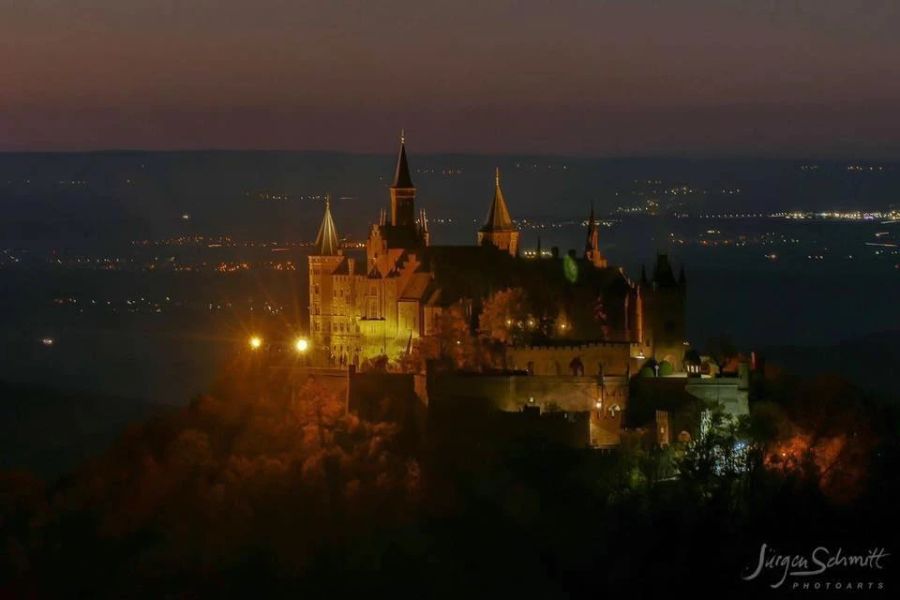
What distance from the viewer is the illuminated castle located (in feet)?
203

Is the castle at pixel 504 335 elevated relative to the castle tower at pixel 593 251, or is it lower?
lower

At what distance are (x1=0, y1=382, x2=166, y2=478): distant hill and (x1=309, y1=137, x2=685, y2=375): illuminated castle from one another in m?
17.8

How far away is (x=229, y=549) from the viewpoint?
5431cm

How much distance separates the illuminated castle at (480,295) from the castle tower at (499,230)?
37 millimetres

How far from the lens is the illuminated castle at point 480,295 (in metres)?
61.9

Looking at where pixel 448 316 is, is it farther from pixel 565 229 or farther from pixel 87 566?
pixel 565 229

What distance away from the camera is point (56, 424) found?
102m

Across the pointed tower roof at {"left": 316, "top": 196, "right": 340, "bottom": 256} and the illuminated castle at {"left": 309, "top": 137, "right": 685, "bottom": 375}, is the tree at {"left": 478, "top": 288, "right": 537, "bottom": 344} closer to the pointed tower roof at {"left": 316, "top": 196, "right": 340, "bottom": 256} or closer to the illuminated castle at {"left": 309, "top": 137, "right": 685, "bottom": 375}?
the illuminated castle at {"left": 309, "top": 137, "right": 685, "bottom": 375}

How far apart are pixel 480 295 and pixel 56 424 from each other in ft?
143

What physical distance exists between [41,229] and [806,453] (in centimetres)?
13224

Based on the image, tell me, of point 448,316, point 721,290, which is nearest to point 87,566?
point 448,316

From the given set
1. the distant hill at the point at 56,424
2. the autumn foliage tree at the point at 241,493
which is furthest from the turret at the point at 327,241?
the distant hill at the point at 56,424
